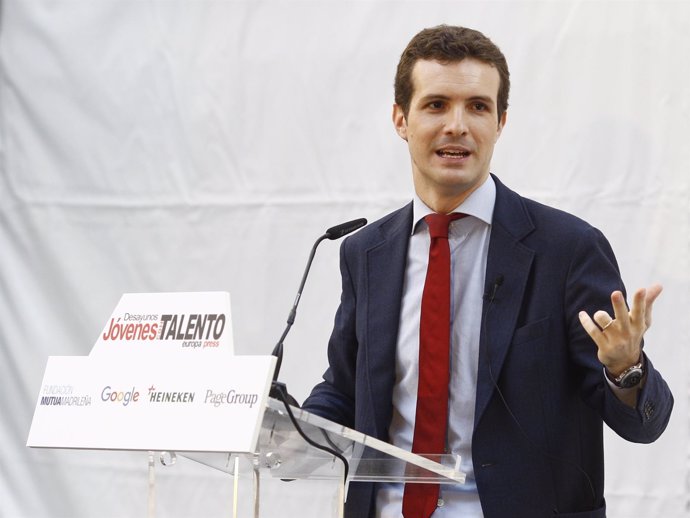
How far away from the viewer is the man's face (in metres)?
2.65

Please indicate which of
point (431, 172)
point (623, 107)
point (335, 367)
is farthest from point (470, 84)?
point (623, 107)

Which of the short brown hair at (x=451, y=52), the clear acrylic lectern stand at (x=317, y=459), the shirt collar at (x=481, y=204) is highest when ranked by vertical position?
the short brown hair at (x=451, y=52)

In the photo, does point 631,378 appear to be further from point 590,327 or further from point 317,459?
point 317,459

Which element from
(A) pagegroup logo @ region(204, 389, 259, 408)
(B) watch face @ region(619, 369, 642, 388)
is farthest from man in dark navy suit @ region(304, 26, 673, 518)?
(A) pagegroup logo @ region(204, 389, 259, 408)

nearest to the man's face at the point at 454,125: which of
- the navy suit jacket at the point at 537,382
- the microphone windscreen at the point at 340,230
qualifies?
the navy suit jacket at the point at 537,382

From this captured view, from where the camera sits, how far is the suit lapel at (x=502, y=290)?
2.46m

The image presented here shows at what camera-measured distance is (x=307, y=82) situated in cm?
397

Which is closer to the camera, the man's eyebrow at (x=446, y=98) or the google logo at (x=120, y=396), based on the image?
the google logo at (x=120, y=396)

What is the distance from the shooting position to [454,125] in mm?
2633

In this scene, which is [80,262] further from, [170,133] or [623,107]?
[623,107]

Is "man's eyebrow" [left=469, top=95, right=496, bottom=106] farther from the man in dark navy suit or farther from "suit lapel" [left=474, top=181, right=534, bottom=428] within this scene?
"suit lapel" [left=474, top=181, right=534, bottom=428]

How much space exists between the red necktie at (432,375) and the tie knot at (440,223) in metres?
0.03

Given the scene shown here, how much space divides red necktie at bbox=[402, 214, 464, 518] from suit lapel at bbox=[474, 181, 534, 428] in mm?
93

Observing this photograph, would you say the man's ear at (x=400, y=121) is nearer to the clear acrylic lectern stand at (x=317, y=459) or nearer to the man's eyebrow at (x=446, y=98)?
the man's eyebrow at (x=446, y=98)
